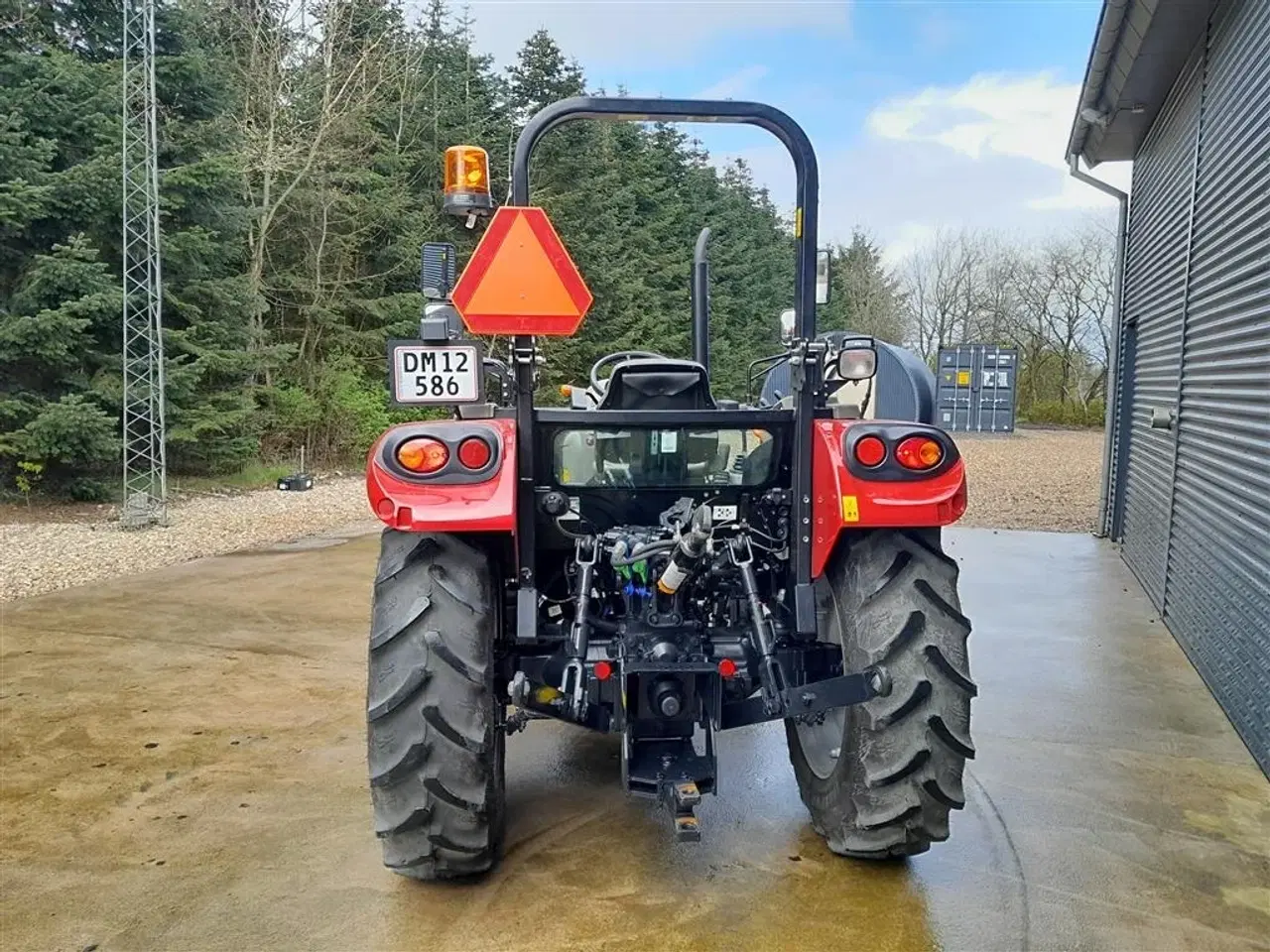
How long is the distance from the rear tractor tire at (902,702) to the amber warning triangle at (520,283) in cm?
113

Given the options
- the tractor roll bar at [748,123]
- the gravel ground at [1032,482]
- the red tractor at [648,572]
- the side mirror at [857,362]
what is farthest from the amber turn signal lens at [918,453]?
the gravel ground at [1032,482]

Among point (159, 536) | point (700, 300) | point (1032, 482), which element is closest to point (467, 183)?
point (700, 300)

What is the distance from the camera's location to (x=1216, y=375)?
4.93 m

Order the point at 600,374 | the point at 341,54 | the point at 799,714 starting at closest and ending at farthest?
the point at 799,714
the point at 600,374
the point at 341,54

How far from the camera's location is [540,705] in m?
2.67

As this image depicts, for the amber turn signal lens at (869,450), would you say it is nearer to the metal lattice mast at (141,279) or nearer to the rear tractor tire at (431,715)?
the rear tractor tire at (431,715)

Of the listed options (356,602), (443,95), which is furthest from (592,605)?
(443,95)

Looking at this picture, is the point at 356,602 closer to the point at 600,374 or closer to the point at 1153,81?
the point at 600,374

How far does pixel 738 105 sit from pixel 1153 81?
5421 mm

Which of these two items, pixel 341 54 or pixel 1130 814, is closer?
pixel 1130 814

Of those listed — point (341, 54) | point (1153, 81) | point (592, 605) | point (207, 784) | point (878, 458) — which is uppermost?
point (341, 54)

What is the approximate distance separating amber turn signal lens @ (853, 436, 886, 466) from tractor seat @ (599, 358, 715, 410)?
20.7 inches

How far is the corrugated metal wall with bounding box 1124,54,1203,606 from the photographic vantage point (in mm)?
6129

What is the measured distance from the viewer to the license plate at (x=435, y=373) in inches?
98.7
